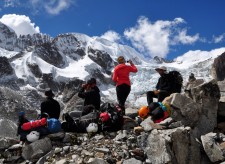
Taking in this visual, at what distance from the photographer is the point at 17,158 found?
42.9ft

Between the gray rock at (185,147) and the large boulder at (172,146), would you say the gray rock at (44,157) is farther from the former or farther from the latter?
the gray rock at (185,147)

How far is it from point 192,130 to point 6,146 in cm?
647

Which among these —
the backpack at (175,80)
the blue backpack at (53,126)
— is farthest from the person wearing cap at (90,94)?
the backpack at (175,80)

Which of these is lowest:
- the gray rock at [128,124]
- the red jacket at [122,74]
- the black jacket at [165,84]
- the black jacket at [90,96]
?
the gray rock at [128,124]

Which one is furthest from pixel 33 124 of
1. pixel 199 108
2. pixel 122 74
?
pixel 199 108

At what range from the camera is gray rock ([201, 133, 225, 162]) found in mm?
12125

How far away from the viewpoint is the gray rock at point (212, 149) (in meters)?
12.1

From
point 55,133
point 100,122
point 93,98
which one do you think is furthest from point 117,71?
point 55,133

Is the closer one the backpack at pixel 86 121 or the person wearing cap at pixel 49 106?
the backpack at pixel 86 121

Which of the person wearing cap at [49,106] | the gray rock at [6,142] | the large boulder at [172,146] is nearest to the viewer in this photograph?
the large boulder at [172,146]

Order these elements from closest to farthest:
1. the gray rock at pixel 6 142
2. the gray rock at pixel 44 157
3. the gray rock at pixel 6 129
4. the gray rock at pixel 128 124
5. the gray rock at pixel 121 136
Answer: the gray rock at pixel 44 157
the gray rock at pixel 121 136
the gray rock at pixel 6 142
the gray rock at pixel 128 124
the gray rock at pixel 6 129

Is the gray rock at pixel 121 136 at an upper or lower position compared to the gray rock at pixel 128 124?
lower

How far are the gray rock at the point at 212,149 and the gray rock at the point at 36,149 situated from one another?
511 cm

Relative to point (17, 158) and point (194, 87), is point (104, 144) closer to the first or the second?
point (17, 158)
